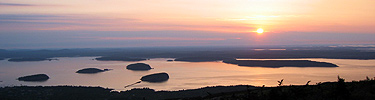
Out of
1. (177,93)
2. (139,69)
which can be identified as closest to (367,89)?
(177,93)

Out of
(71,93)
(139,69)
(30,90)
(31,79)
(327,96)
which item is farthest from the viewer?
(139,69)

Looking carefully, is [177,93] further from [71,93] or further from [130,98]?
[71,93]

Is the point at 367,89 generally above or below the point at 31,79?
below

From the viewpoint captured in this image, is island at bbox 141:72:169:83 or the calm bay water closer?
the calm bay water

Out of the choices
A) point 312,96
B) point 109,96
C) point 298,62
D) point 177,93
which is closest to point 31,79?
point 109,96

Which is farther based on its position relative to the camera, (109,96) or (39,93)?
(39,93)

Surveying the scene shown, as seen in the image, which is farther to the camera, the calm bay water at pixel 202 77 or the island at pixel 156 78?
the island at pixel 156 78

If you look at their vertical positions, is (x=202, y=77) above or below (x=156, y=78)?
above

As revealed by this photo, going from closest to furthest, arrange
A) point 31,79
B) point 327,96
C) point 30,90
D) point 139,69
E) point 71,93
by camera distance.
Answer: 1. point 327,96
2. point 71,93
3. point 30,90
4. point 31,79
5. point 139,69

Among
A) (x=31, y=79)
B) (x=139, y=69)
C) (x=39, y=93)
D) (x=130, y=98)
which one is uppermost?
(x=139, y=69)

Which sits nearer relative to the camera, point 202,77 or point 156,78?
point 156,78
